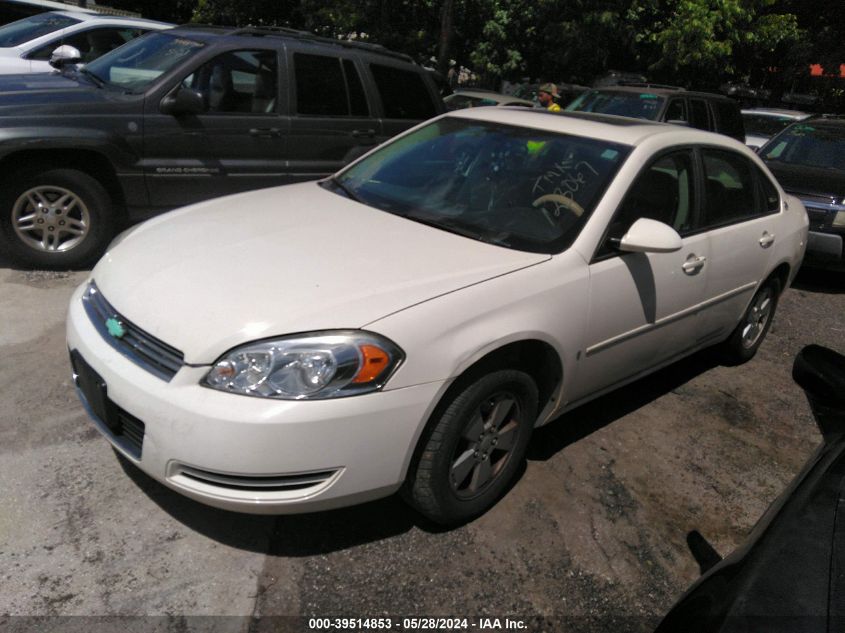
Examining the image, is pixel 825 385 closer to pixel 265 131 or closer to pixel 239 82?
pixel 265 131

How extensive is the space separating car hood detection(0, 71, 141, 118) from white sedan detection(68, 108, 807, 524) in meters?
2.06

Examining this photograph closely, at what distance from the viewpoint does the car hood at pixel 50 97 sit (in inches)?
193

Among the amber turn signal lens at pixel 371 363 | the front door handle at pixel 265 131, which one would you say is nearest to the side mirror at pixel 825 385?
the amber turn signal lens at pixel 371 363

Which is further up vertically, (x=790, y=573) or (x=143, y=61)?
(x=143, y=61)

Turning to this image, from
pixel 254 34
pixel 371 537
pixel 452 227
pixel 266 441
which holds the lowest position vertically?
pixel 371 537

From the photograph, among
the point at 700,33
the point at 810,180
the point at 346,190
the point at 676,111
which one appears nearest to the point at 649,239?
the point at 346,190

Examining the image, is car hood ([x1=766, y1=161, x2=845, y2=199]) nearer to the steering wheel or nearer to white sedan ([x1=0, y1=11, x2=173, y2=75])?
the steering wheel

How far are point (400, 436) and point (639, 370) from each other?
5.63ft

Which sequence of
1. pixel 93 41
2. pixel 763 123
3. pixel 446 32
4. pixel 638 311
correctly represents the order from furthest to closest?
pixel 446 32
pixel 763 123
pixel 93 41
pixel 638 311

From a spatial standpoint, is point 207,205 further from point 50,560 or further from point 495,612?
point 495,612

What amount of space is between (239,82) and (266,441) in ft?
13.5

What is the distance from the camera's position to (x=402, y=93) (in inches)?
263

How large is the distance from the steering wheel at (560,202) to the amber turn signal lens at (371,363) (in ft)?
4.25

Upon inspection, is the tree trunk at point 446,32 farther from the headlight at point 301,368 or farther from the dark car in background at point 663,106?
A: the headlight at point 301,368
